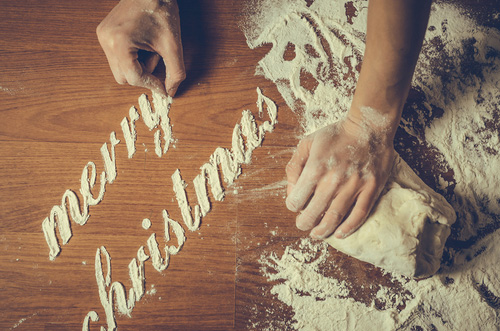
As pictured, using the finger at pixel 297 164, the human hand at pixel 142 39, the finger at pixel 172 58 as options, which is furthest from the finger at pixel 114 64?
the finger at pixel 297 164

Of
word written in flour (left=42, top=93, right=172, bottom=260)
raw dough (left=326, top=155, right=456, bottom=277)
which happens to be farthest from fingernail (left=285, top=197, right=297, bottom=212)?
word written in flour (left=42, top=93, right=172, bottom=260)

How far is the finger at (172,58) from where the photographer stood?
816 mm

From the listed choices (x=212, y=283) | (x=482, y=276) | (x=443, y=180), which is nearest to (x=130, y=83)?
(x=212, y=283)

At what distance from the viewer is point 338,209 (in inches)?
27.9

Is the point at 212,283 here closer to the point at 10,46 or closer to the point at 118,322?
the point at 118,322

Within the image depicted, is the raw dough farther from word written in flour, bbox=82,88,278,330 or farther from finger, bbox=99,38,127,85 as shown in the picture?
finger, bbox=99,38,127,85

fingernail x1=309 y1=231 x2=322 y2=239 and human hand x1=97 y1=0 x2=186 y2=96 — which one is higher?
human hand x1=97 y1=0 x2=186 y2=96

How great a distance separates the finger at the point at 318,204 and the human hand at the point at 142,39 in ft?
1.53

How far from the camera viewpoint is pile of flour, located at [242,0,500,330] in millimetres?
793

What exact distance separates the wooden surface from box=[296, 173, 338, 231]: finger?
3.3 inches

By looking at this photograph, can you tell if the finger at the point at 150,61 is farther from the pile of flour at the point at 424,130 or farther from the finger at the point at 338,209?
the finger at the point at 338,209

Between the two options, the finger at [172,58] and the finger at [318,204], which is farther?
the finger at [172,58]

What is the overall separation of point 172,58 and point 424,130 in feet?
2.30

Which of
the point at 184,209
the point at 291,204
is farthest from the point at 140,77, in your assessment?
the point at 291,204
